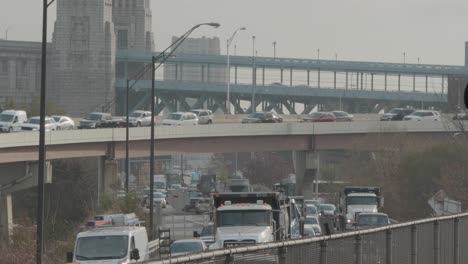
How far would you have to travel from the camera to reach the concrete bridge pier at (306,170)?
103938mm

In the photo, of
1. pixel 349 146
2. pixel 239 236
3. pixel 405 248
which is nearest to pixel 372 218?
pixel 239 236

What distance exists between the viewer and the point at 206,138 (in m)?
97.4

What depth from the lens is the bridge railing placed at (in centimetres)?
1395

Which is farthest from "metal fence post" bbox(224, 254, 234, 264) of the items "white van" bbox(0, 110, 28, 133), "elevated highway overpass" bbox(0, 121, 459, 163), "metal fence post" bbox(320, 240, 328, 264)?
"white van" bbox(0, 110, 28, 133)

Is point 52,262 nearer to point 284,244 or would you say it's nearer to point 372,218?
point 372,218

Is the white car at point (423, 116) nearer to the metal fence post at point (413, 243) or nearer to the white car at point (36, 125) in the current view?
the white car at point (36, 125)

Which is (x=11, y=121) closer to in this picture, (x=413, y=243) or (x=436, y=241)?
(x=436, y=241)

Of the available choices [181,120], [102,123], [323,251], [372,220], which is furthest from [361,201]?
[323,251]

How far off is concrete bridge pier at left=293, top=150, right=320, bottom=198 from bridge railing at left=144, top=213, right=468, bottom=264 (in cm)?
8135

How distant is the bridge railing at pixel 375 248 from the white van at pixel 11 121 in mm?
67781

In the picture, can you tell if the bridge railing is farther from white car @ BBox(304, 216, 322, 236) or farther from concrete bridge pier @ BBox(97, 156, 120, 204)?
concrete bridge pier @ BBox(97, 156, 120, 204)

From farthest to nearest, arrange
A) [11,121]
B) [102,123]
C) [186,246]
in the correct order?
[102,123] < [11,121] < [186,246]

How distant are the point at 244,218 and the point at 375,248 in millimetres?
14724

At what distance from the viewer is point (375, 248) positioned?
18.2 meters
